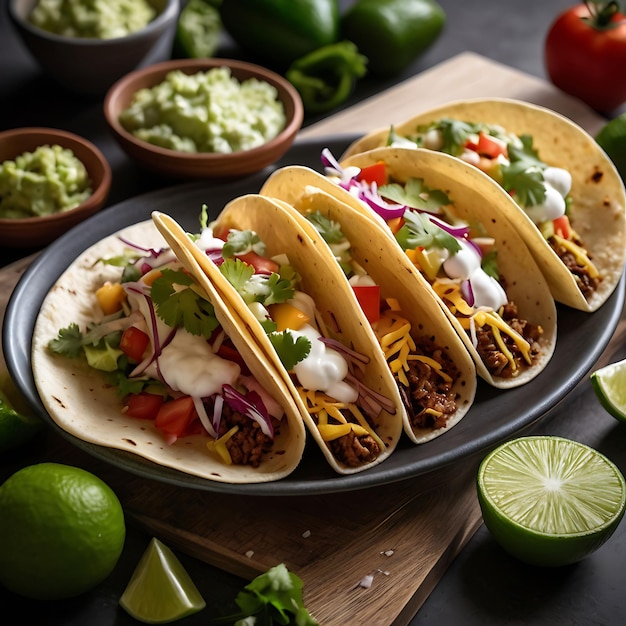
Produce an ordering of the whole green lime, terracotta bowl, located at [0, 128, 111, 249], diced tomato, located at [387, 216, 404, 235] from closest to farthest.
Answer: the whole green lime < diced tomato, located at [387, 216, 404, 235] < terracotta bowl, located at [0, 128, 111, 249]

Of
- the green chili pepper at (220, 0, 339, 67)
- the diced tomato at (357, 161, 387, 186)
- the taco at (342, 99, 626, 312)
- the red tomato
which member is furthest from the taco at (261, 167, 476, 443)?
the red tomato

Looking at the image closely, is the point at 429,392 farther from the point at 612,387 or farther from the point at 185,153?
the point at 185,153

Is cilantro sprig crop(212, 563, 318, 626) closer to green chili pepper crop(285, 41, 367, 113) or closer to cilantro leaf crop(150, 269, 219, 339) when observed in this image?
cilantro leaf crop(150, 269, 219, 339)

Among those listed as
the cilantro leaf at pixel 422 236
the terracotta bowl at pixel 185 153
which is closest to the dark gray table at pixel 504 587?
the cilantro leaf at pixel 422 236

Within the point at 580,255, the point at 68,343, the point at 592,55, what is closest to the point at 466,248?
the point at 580,255

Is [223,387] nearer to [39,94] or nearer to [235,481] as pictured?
[235,481]

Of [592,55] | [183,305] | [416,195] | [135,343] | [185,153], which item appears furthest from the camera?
[592,55]

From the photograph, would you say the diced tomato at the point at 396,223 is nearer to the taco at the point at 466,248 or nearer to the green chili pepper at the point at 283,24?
the taco at the point at 466,248
